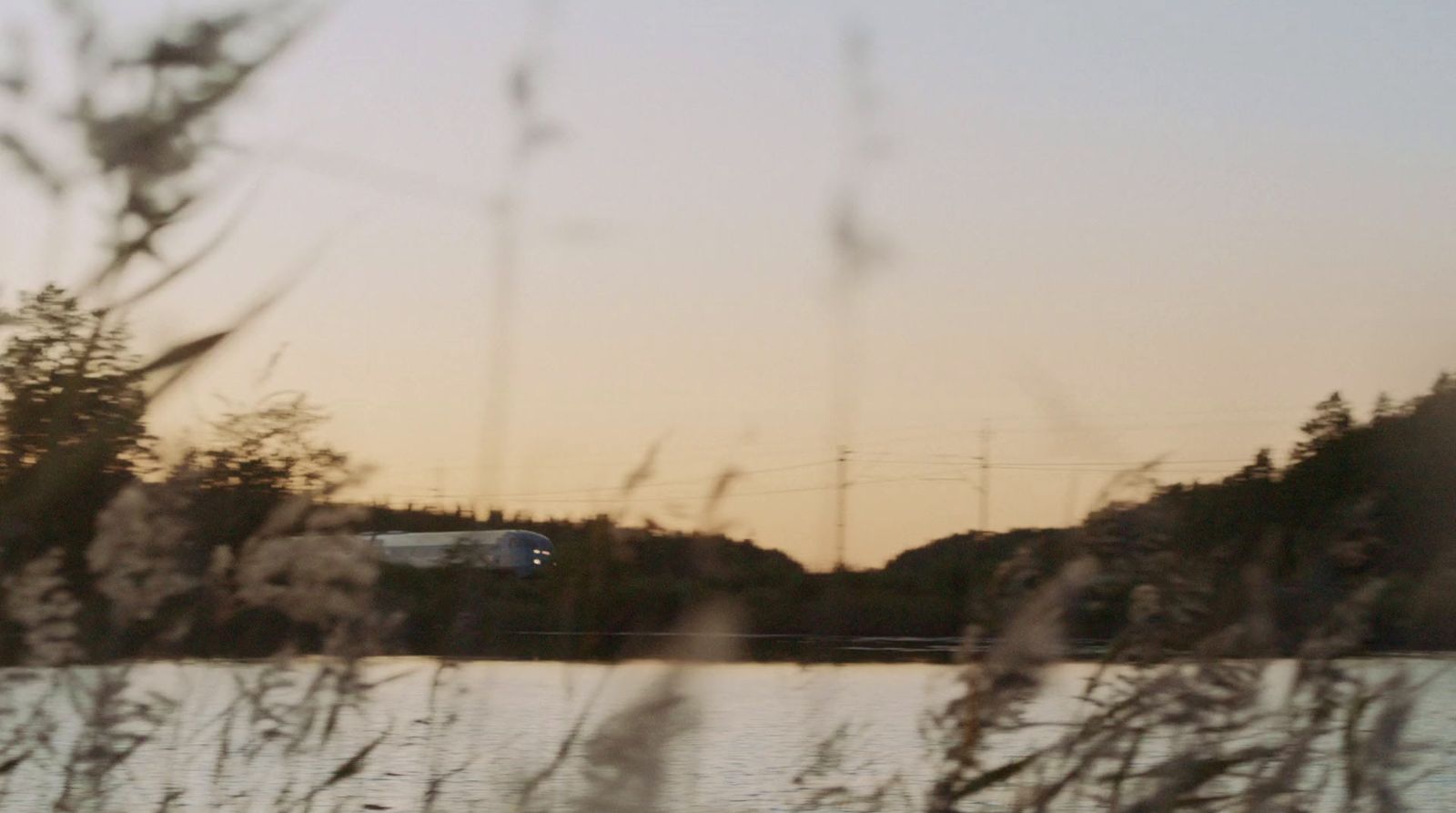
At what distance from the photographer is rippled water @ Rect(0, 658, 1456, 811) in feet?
10.6

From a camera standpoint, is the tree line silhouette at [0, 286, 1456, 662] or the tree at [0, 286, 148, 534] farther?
the tree line silhouette at [0, 286, 1456, 662]

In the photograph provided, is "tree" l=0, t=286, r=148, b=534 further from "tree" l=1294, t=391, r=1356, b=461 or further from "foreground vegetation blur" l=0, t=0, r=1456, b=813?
"tree" l=1294, t=391, r=1356, b=461

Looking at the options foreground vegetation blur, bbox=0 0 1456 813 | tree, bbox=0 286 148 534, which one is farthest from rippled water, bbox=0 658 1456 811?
tree, bbox=0 286 148 534

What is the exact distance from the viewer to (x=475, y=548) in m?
3.43

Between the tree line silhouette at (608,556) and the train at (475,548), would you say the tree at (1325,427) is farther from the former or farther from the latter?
the train at (475,548)

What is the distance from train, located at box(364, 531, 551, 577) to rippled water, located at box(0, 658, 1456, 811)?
0.25 metres

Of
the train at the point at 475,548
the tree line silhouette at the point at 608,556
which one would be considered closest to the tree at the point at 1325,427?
the tree line silhouette at the point at 608,556

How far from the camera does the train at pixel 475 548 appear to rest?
3.46 metres

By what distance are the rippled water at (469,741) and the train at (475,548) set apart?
250 mm

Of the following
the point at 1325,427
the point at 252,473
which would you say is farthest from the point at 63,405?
the point at 1325,427

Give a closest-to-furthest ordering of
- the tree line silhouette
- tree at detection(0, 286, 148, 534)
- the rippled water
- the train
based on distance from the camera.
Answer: tree at detection(0, 286, 148, 534) → the tree line silhouette → the rippled water → the train

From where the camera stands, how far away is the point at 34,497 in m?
2.73

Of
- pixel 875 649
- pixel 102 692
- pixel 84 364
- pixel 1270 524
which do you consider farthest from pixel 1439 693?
pixel 84 364

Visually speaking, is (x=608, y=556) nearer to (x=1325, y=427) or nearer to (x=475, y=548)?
(x=475, y=548)
